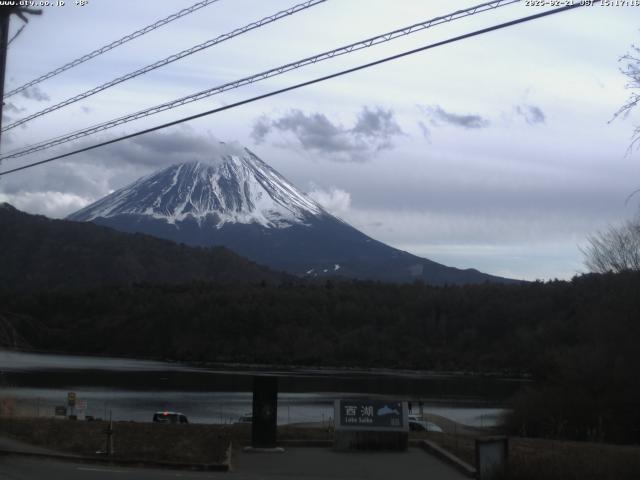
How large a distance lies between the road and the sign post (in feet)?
1.28

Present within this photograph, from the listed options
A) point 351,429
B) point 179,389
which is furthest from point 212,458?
point 179,389

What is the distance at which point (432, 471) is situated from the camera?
1739 centimetres

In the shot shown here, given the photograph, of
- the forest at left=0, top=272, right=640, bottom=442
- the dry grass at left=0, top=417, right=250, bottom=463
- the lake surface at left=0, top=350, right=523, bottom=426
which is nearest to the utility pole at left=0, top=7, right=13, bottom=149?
the dry grass at left=0, top=417, right=250, bottom=463

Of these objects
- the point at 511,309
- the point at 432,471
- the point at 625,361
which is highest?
the point at 511,309

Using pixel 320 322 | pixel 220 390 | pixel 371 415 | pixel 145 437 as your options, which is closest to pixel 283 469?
pixel 371 415

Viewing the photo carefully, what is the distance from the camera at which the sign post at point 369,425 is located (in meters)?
19.6

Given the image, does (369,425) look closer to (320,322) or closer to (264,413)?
(264,413)

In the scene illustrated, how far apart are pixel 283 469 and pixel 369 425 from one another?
10.3 ft

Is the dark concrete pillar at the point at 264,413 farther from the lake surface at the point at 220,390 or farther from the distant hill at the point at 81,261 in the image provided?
the distant hill at the point at 81,261

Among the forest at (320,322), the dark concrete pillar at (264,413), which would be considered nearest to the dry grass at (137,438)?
the dark concrete pillar at (264,413)

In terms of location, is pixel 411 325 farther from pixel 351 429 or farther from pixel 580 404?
pixel 351 429

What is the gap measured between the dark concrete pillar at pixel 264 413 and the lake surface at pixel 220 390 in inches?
688

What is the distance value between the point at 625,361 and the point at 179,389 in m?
42.3

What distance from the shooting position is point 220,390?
71062mm
